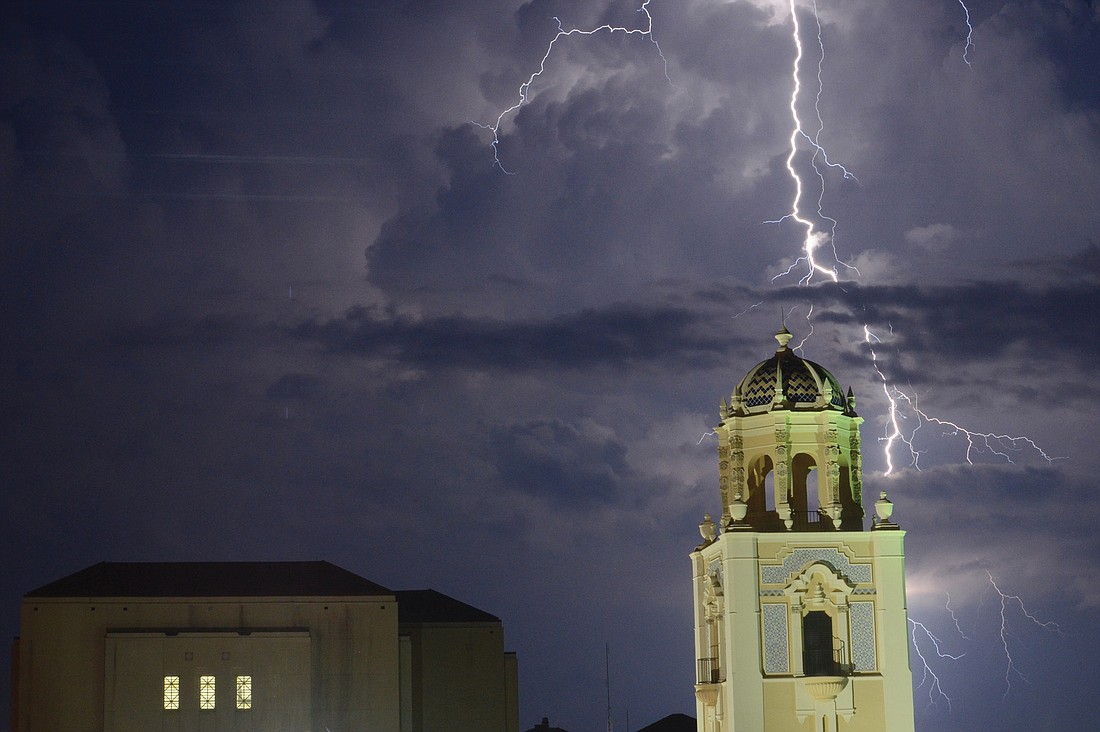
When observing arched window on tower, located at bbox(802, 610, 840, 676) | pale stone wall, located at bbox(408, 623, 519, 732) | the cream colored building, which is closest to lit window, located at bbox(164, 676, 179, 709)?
the cream colored building

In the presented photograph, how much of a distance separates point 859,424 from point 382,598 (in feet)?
70.4

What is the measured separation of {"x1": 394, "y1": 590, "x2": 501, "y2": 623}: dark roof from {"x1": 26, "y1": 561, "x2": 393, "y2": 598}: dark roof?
6.25 meters

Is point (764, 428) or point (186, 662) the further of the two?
point (186, 662)

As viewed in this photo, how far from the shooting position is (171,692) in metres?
62.7

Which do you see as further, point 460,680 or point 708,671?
point 460,680

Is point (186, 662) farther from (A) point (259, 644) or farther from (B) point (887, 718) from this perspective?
(B) point (887, 718)

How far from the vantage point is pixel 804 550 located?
50438mm

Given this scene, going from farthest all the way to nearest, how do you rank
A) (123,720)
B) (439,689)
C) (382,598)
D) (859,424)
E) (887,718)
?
1. (439,689)
2. (382,598)
3. (123,720)
4. (859,424)
5. (887,718)

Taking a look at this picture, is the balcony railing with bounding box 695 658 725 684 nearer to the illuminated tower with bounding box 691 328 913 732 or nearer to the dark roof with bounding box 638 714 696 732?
the illuminated tower with bounding box 691 328 913 732

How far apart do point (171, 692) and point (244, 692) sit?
2482 millimetres

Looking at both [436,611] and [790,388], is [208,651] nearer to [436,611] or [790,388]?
[436,611]

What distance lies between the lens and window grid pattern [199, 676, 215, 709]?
6284 centimetres

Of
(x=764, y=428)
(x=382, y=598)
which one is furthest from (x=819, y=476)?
(x=382, y=598)

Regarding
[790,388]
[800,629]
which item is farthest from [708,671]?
[790,388]
